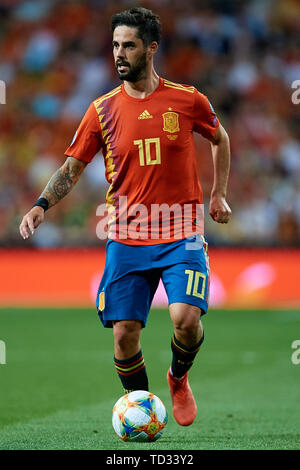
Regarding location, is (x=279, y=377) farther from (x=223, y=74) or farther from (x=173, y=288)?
(x=223, y=74)

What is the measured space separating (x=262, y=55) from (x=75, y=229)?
6240 mm

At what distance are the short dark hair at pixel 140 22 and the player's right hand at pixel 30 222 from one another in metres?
1.30

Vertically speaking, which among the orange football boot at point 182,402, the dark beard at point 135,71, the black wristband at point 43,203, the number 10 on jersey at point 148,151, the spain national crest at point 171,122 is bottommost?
the orange football boot at point 182,402

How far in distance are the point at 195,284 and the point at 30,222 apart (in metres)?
1.11

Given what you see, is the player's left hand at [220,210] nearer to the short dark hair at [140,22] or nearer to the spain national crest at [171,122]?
the spain national crest at [171,122]

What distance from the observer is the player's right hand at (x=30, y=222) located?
5.39m

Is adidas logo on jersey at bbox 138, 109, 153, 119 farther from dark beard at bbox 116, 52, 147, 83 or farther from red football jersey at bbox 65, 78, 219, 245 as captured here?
dark beard at bbox 116, 52, 147, 83

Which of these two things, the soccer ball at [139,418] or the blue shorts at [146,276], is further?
the blue shorts at [146,276]

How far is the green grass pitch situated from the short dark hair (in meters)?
2.59

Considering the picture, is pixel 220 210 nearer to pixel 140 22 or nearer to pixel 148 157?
pixel 148 157

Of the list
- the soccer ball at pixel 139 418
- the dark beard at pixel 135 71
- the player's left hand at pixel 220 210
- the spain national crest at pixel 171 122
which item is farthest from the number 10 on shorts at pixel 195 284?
the dark beard at pixel 135 71

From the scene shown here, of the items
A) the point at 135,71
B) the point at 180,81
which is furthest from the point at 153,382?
the point at 180,81

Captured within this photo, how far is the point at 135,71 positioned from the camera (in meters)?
5.70

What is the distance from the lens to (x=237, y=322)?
13977 mm
